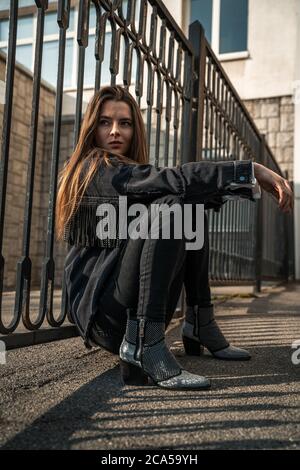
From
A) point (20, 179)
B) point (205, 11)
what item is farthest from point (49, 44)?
point (205, 11)

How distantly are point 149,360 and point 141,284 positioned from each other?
23 cm

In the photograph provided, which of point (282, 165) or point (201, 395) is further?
point (282, 165)

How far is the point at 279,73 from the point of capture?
8.30 metres

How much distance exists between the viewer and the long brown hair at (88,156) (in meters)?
1.73

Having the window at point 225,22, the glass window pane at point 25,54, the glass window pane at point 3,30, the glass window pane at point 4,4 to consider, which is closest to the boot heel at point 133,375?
the glass window pane at point 4,4

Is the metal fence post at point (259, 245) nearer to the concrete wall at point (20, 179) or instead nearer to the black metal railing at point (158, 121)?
the black metal railing at point (158, 121)

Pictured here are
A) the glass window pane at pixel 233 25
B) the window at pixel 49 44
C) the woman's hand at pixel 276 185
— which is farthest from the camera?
the glass window pane at pixel 233 25

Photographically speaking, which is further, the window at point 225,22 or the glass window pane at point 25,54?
the window at point 225,22

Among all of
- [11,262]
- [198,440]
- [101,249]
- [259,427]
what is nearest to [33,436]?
[198,440]

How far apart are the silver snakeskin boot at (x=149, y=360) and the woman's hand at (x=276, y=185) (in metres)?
0.55

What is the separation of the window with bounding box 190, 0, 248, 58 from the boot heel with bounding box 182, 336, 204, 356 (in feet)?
24.2

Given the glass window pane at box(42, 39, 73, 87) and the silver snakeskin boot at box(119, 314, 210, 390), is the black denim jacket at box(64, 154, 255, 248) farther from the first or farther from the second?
the glass window pane at box(42, 39, 73, 87)

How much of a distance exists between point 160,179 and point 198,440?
81 centimetres
